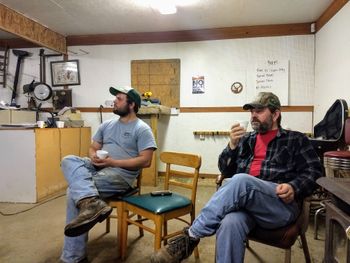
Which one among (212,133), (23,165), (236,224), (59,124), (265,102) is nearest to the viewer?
(236,224)

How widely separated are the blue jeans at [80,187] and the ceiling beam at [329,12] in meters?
3.07

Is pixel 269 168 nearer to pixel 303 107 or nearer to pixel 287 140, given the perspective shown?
pixel 287 140

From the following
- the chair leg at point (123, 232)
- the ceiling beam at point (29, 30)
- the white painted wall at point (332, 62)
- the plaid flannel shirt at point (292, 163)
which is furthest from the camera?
the ceiling beam at point (29, 30)

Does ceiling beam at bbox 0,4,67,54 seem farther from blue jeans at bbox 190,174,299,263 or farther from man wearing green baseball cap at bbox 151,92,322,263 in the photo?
blue jeans at bbox 190,174,299,263

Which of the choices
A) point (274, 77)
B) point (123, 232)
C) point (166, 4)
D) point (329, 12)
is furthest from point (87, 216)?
point (329, 12)

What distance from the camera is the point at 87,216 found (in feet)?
5.44

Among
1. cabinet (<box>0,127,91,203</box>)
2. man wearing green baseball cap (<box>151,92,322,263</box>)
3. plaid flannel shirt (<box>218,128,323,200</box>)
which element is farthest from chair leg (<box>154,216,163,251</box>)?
cabinet (<box>0,127,91,203</box>)

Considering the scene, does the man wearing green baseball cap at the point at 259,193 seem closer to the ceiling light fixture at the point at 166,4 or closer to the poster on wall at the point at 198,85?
the ceiling light fixture at the point at 166,4

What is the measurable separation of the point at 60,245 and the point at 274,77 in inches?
143

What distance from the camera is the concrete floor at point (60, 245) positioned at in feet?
6.57

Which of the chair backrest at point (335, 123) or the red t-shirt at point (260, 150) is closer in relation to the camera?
the red t-shirt at point (260, 150)

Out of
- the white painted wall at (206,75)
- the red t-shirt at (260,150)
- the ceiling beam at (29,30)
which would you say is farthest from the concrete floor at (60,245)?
the ceiling beam at (29,30)

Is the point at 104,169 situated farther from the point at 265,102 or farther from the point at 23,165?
the point at 23,165

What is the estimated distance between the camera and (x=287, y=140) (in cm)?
169
